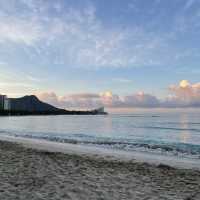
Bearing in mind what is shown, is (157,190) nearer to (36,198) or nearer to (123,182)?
(123,182)

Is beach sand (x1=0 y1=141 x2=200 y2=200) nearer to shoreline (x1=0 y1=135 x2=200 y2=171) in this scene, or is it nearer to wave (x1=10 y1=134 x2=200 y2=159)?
shoreline (x1=0 y1=135 x2=200 y2=171)

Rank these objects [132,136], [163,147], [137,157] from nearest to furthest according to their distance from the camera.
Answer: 1. [137,157]
2. [163,147]
3. [132,136]

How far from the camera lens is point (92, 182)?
1001 cm

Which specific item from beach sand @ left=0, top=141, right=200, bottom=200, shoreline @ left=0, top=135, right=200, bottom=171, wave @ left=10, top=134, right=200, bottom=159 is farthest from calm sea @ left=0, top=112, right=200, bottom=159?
beach sand @ left=0, top=141, right=200, bottom=200

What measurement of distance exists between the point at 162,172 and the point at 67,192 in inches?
215

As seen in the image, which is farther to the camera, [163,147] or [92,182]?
[163,147]

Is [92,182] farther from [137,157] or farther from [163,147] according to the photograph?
[163,147]

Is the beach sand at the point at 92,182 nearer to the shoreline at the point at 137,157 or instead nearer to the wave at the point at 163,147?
the shoreline at the point at 137,157

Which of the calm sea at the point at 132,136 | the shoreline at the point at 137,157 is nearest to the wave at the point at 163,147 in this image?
the calm sea at the point at 132,136

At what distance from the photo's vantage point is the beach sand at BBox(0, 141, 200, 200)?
8.39 metres

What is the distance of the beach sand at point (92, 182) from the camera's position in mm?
8391

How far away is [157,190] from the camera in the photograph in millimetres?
9234

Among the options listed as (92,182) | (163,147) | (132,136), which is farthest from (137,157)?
(132,136)

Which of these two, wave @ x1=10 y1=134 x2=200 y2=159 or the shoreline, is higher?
the shoreline
